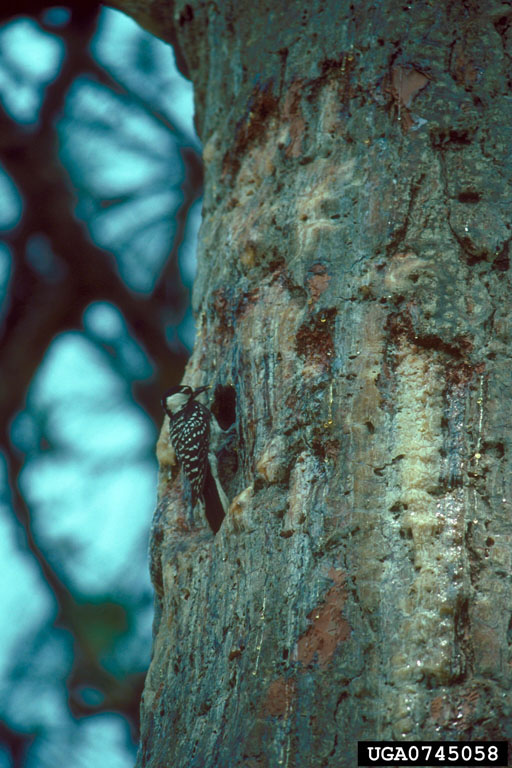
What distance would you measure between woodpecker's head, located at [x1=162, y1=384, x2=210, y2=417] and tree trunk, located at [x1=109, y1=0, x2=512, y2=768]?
43 mm

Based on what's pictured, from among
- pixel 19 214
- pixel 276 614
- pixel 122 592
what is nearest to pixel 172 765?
pixel 276 614

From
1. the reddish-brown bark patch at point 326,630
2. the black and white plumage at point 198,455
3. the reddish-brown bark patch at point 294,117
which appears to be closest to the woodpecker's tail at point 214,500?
the black and white plumage at point 198,455

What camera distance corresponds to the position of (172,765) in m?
1.56

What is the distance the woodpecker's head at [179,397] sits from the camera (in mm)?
2086

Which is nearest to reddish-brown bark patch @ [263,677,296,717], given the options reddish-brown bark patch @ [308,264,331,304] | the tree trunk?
the tree trunk

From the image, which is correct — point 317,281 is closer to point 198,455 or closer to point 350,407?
point 350,407

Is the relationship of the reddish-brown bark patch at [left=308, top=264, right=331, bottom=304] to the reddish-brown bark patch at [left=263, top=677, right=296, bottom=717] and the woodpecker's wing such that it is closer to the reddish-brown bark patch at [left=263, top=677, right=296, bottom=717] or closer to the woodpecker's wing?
the woodpecker's wing

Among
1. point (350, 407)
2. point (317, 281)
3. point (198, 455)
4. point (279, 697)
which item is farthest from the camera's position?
point (198, 455)

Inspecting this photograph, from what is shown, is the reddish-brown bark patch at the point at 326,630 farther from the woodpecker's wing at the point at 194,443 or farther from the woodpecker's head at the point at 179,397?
the woodpecker's head at the point at 179,397

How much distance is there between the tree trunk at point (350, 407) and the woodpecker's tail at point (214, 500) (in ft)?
0.08

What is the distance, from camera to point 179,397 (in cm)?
221

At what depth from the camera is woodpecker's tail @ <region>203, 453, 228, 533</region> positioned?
186 centimetres

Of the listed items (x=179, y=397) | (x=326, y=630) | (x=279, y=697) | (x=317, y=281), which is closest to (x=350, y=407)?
(x=317, y=281)

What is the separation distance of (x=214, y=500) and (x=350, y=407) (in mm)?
393
